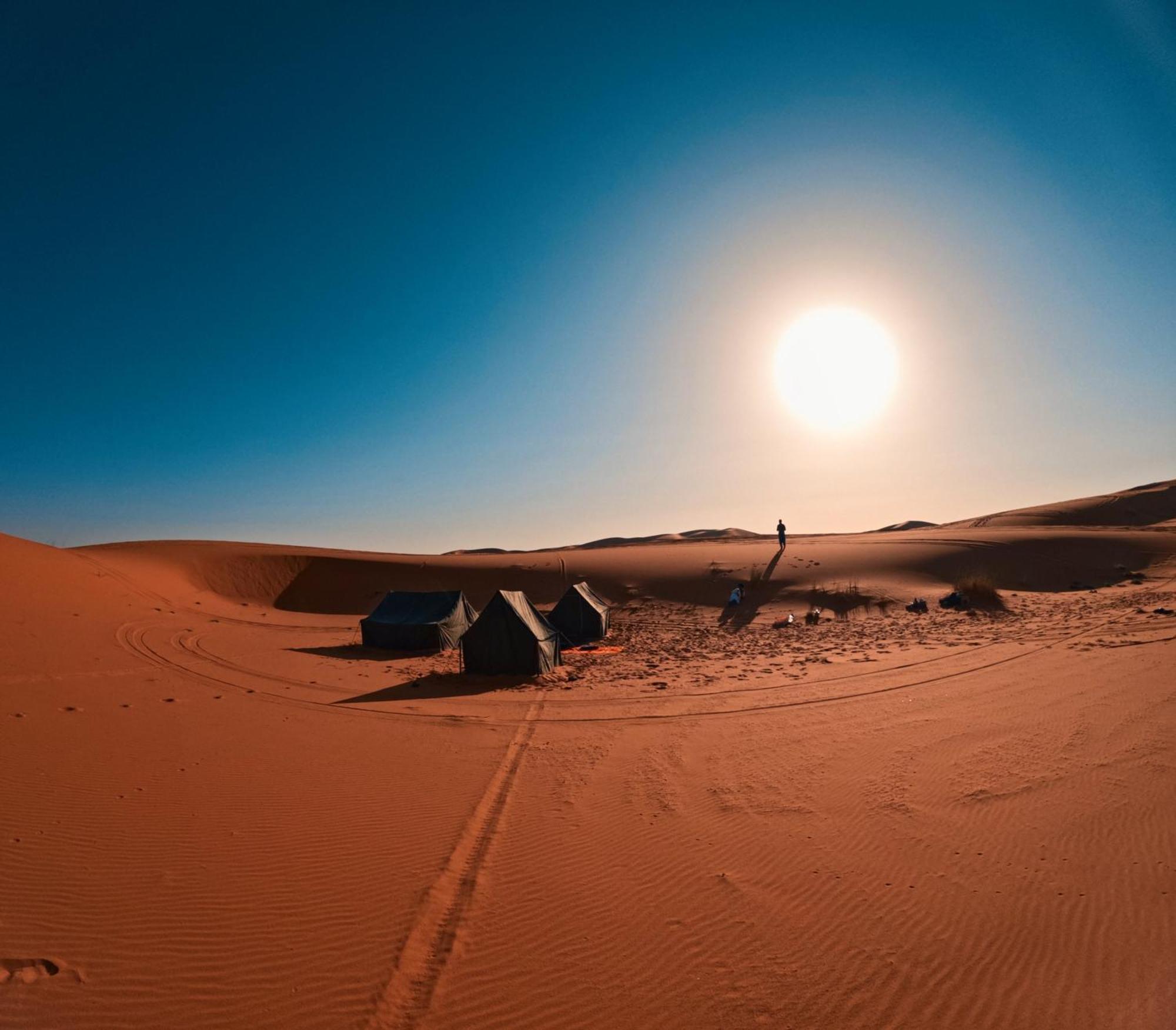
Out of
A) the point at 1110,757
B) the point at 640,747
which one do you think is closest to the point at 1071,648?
the point at 1110,757

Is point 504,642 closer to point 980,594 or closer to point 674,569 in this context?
point 674,569

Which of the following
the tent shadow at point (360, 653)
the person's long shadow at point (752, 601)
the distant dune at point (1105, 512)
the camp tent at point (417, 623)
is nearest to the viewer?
the tent shadow at point (360, 653)

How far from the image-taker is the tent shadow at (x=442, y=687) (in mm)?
12562

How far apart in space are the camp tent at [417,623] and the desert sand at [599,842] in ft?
11.3

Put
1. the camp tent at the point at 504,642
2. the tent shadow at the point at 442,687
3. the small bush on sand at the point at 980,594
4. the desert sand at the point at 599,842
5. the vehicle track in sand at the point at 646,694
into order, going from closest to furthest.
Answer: the desert sand at the point at 599,842, the vehicle track in sand at the point at 646,694, the tent shadow at the point at 442,687, the camp tent at the point at 504,642, the small bush on sand at the point at 980,594

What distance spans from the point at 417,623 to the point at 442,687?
506cm

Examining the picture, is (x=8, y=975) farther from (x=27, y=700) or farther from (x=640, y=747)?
(x=27, y=700)

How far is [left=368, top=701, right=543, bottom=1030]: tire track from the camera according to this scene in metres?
3.72

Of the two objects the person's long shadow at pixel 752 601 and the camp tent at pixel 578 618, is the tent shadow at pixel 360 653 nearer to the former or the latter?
the camp tent at pixel 578 618

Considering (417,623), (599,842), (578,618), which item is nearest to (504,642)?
(417,623)

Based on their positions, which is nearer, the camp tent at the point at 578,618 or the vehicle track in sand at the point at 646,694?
the vehicle track in sand at the point at 646,694

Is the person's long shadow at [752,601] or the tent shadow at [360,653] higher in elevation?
the person's long shadow at [752,601]

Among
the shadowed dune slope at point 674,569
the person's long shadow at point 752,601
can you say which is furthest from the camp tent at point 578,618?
the shadowed dune slope at point 674,569

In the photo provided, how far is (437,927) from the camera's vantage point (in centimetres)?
453
